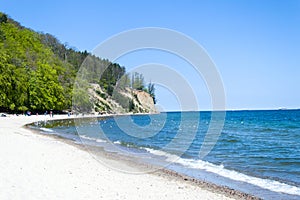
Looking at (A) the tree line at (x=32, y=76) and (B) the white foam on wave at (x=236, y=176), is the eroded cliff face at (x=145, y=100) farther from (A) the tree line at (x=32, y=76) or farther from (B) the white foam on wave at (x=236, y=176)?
(B) the white foam on wave at (x=236, y=176)

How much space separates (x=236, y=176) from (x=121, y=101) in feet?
466

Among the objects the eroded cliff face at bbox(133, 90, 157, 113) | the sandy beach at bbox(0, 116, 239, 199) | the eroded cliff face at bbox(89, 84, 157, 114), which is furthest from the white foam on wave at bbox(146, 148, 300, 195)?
the eroded cliff face at bbox(133, 90, 157, 113)

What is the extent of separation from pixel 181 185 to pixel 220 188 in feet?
5.60

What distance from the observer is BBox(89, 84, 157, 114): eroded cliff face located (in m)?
129

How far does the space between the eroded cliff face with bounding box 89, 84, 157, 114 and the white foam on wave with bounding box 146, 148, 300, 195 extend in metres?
102

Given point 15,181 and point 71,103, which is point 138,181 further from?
point 71,103

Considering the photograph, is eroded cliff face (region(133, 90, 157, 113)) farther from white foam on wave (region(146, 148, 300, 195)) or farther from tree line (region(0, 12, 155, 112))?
white foam on wave (region(146, 148, 300, 195))

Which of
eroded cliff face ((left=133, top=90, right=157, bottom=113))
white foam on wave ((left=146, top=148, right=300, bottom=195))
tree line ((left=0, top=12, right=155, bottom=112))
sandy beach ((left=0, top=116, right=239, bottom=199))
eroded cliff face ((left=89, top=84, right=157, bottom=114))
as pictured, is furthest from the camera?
eroded cliff face ((left=133, top=90, right=157, bottom=113))

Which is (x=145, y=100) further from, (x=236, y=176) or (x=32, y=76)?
(x=236, y=176)

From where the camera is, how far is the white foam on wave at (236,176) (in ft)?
46.1

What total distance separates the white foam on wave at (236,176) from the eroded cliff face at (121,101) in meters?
102

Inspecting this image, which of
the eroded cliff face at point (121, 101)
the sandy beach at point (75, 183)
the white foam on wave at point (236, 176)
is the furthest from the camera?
the eroded cliff face at point (121, 101)

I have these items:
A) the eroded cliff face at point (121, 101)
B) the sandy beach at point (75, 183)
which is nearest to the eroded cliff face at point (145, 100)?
the eroded cliff face at point (121, 101)

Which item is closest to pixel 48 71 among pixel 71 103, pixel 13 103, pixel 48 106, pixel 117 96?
pixel 48 106
